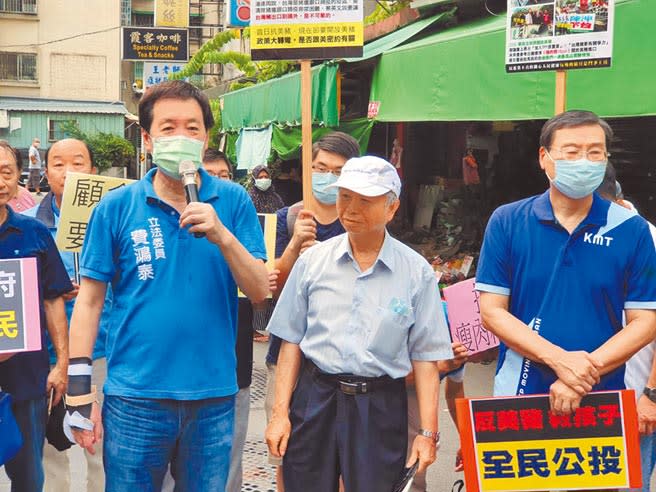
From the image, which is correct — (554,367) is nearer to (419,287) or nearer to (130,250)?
(419,287)

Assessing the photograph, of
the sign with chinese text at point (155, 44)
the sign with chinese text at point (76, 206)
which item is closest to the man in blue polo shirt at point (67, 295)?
the sign with chinese text at point (76, 206)

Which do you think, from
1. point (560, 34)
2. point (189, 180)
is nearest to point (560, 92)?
point (560, 34)

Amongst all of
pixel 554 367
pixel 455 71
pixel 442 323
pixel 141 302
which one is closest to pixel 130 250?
pixel 141 302

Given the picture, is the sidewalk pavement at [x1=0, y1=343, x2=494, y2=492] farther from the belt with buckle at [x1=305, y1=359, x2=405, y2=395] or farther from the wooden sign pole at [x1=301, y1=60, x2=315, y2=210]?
the belt with buckle at [x1=305, y1=359, x2=405, y2=395]

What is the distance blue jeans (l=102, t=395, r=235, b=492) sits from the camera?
9.50 feet

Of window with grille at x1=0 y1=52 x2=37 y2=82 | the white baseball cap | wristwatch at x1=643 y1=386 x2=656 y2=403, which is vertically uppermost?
window with grille at x1=0 y1=52 x2=37 y2=82

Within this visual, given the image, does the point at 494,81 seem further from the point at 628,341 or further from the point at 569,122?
the point at 628,341

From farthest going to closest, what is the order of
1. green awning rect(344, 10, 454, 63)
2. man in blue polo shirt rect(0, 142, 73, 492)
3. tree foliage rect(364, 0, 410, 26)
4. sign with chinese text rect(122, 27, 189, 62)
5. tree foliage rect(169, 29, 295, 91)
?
sign with chinese text rect(122, 27, 189, 62), tree foliage rect(169, 29, 295, 91), tree foliage rect(364, 0, 410, 26), green awning rect(344, 10, 454, 63), man in blue polo shirt rect(0, 142, 73, 492)

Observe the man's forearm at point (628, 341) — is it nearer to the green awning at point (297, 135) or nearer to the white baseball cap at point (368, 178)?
the white baseball cap at point (368, 178)

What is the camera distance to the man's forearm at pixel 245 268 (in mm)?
2811

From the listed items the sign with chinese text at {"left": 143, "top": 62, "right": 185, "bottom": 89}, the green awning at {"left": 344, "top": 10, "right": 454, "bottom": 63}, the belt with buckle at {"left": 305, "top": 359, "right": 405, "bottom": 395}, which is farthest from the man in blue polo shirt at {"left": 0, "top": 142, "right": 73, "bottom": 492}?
the sign with chinese text at {"left": 143, "top": 62, "right": 185, "bottom": 89}

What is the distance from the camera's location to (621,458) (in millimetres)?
3080

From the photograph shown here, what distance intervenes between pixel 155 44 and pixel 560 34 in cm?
1945

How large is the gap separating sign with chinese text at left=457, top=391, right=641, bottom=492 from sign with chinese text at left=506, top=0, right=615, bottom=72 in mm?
1948
